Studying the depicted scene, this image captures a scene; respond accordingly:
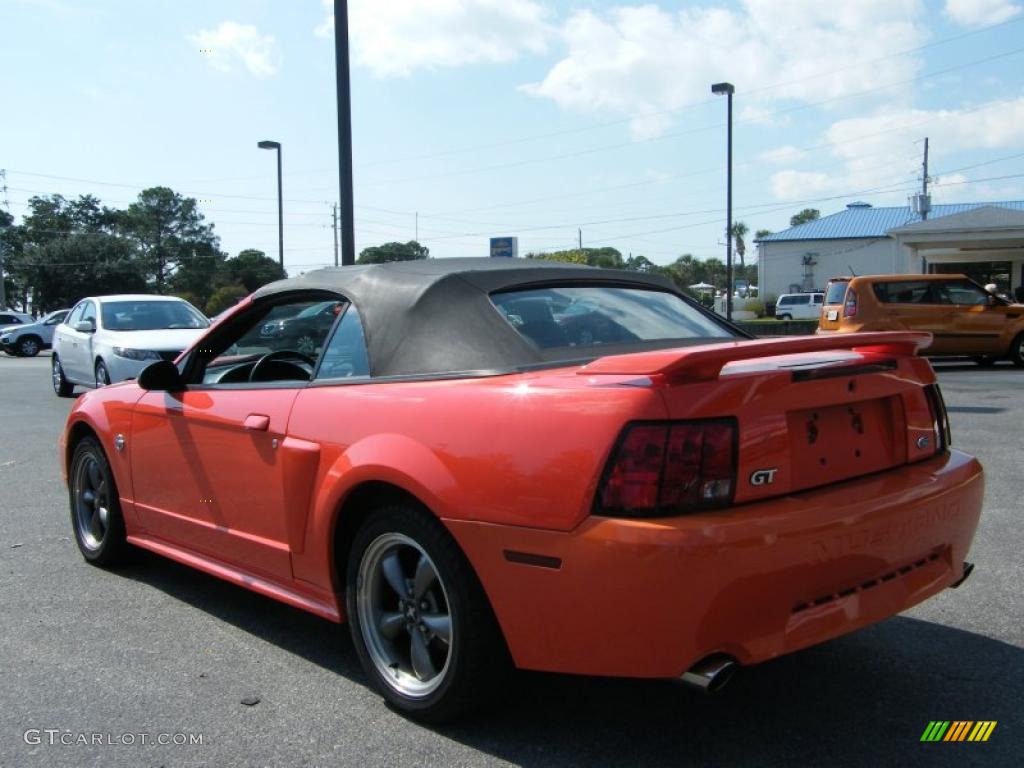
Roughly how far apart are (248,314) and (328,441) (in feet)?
3.72

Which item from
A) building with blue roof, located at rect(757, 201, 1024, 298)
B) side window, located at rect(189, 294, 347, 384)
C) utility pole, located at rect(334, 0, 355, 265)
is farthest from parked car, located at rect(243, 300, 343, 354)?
building with blue roof, located at rect(757, 201, 1024, 298)

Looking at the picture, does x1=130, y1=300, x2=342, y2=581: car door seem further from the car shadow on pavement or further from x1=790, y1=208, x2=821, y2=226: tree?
x1=790, y1=208, x2=821, y2=226: tree

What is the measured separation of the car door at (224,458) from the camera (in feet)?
11.6

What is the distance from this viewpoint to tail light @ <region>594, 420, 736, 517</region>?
2.47 meters

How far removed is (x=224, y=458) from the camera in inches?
149

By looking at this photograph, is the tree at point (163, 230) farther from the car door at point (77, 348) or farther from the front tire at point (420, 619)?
the front tire at point (420, 619)

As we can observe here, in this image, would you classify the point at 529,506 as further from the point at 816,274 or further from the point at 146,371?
the point at 816,274

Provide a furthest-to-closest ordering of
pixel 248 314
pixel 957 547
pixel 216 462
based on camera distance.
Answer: pixel 248 314 → pixel 216 462 → pixel 957 547

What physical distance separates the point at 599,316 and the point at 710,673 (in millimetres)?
1567

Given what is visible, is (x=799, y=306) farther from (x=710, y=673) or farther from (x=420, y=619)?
(x=710, y=673)

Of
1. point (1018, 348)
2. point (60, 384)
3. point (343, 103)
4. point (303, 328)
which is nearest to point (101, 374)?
point (60, 384)

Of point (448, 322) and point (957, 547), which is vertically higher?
point (448, 322)

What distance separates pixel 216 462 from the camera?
3844 mm

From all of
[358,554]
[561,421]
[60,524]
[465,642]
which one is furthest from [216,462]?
[60,524]
